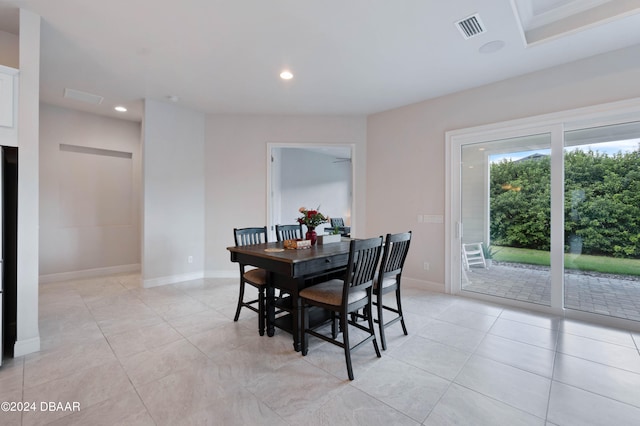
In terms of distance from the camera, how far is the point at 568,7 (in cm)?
252

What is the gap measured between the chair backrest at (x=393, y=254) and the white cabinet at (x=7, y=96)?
3102mm

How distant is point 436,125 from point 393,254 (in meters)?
2.49

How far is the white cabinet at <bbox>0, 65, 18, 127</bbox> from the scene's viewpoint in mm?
2143

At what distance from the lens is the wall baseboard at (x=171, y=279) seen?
4.21 m

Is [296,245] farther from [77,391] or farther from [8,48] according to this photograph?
[8,48]

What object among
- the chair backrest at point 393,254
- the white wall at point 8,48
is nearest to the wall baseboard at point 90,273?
the white wall at point 8,48

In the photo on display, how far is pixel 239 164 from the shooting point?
4.82 meters

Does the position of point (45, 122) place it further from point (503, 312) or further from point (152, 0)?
point (503, 312)

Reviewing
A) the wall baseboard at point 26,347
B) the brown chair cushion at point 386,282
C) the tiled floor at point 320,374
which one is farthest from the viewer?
the brown chair cushion at point 386,282

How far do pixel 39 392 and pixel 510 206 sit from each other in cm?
479

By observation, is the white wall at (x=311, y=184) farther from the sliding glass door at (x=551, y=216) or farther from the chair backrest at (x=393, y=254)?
the chair backrest at (x=393, y=254)

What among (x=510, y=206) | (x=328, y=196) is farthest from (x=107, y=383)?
(x=328, y=196)

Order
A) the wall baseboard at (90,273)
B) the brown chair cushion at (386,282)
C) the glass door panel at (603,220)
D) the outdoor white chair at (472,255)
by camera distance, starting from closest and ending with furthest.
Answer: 1. the brown chair cushion at (386,282)
2. the glass door panel at (603,220)
3. the outdoor white chair at (472,255)
4. the wall baseboard at (90,273)

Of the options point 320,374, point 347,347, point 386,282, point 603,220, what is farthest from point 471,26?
point 320,374
